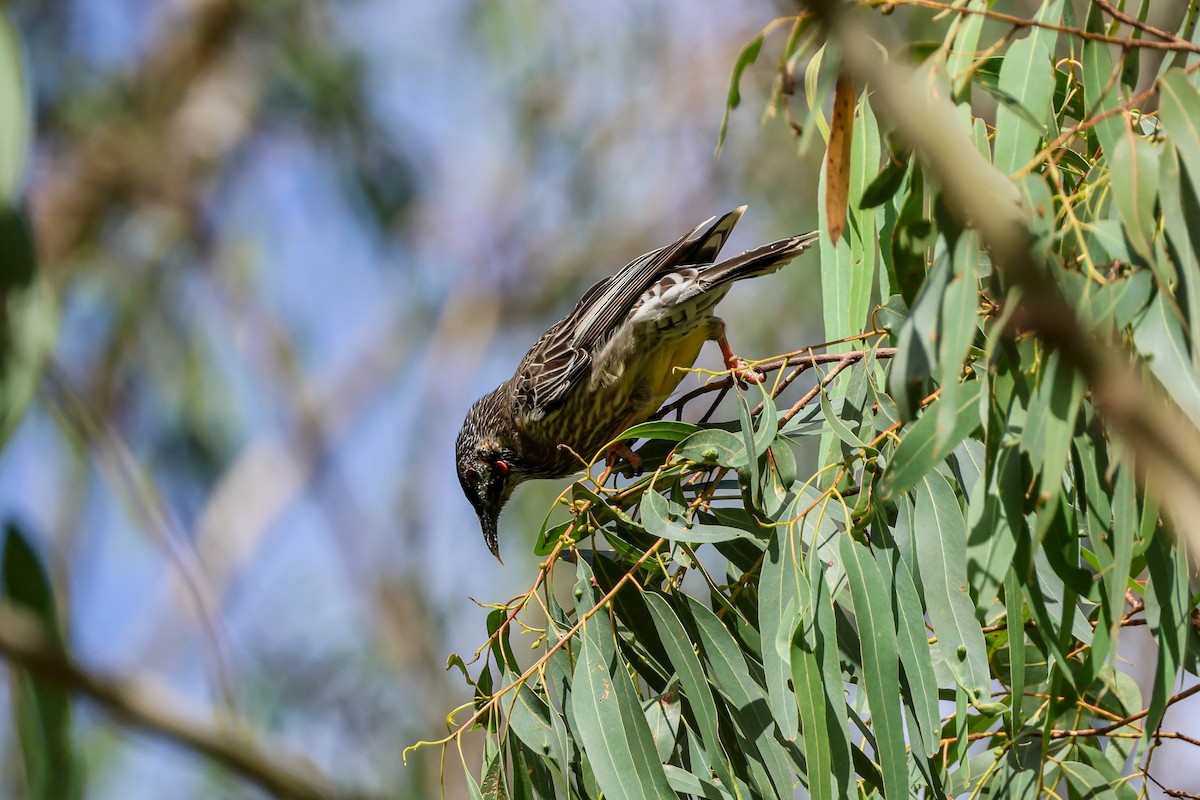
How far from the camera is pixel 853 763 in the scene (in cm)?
240

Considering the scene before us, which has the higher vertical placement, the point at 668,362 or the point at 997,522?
the point at 668,362

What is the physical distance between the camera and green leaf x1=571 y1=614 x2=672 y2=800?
2.23 metres

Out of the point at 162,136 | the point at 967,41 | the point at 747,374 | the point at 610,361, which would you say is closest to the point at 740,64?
the point at 967,41

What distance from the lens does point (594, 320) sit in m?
4.27

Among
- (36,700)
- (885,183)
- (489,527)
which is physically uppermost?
(489,527)

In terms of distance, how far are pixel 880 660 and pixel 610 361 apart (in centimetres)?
210

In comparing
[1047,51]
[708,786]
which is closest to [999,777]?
[708,786]

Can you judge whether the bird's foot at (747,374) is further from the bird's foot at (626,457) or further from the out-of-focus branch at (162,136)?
the out-of-focus branch at (162,136)

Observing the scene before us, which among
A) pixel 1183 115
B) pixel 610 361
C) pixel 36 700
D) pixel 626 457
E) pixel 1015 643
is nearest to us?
pixel 36 700

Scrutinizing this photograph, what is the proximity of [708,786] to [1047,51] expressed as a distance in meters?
1.52

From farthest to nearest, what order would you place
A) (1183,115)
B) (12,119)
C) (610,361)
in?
(610,361) < (1183,115) < (12,119)

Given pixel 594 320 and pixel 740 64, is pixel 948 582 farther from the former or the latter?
pixel 594 320

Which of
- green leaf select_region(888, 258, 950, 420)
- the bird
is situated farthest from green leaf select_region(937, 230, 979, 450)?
the bird

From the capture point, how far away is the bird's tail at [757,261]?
3455 millimetres
